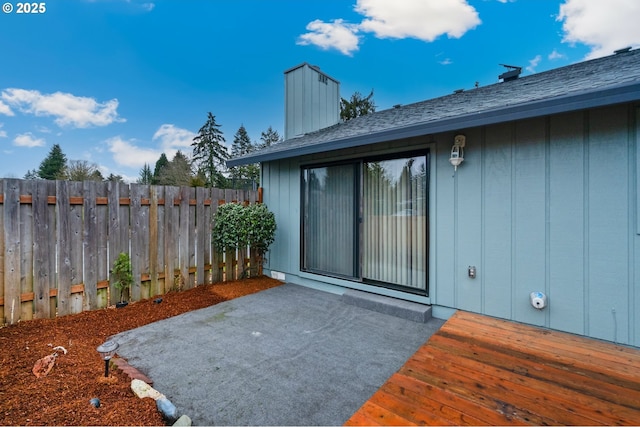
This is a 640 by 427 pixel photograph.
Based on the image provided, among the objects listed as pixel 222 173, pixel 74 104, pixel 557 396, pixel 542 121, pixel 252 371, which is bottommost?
pixel 252 371

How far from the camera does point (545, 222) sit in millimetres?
2721

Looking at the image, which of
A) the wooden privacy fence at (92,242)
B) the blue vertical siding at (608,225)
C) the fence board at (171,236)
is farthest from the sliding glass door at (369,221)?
the fence board at (171,236)

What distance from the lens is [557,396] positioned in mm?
1653

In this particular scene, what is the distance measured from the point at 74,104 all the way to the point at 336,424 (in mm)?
19451

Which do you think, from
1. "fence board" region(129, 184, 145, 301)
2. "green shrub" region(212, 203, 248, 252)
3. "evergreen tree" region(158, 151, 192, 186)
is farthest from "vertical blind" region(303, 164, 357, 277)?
"evergreen tree" region(158, 151, 192, 186)

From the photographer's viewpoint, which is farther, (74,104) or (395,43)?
(74,104)

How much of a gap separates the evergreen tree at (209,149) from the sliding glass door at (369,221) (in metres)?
21.6

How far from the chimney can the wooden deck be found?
5415mm

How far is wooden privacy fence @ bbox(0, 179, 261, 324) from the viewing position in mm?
3025

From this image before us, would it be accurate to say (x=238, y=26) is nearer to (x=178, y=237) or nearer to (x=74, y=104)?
(x=178, y=237)

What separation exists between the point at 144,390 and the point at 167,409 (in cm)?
33

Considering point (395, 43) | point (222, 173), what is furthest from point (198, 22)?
point (222, 173)

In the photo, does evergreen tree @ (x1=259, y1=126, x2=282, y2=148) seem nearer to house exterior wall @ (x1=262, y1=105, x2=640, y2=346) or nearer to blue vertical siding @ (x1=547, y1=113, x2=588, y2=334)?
house exterior wall @ (x1=262, y1=105, x2=640, y2=346)

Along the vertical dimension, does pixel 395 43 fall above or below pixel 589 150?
above
